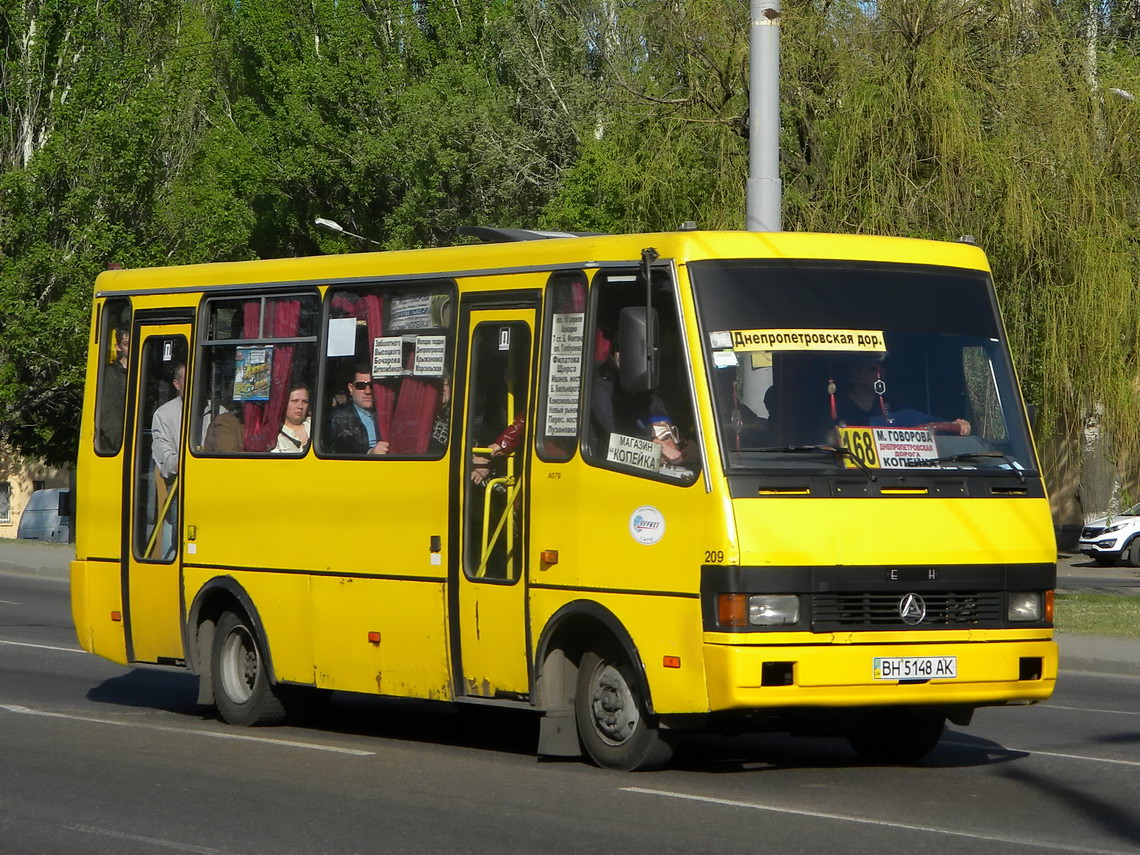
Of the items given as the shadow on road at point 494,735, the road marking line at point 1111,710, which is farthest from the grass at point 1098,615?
the shadow on road at point 494,735

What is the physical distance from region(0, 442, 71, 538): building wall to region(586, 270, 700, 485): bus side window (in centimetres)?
5320

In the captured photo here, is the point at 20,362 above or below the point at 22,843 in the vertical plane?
above

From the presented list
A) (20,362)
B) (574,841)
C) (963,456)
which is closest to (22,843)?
(574,841)

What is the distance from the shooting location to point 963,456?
32.7ft

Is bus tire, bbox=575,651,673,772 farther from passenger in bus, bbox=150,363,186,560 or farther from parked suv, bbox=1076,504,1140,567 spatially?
parked suv, bbox=1076,504,1140,567

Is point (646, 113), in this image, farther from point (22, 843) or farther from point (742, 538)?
point (22, 843)

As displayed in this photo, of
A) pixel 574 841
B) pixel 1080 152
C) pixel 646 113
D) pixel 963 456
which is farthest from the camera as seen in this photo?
pixel 646 113

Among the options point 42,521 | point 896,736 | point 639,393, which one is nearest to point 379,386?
point 639,393

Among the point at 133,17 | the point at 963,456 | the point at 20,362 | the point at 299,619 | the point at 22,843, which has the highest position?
the point at 133,17

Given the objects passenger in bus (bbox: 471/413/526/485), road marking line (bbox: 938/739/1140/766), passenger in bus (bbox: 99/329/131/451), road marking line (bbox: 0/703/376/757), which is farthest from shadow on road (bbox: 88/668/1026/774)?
passenger in bus (bbox: 99/329/131/451)

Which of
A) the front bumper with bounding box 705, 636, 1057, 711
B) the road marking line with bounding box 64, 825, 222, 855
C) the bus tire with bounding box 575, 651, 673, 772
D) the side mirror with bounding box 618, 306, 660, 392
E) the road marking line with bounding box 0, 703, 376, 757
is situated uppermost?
the side mirror with bounding box 618, 306, 660, 392

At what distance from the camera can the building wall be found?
204 feet

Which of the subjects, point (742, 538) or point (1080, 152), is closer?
point (742, 538)

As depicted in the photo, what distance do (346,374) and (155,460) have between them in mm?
2161
